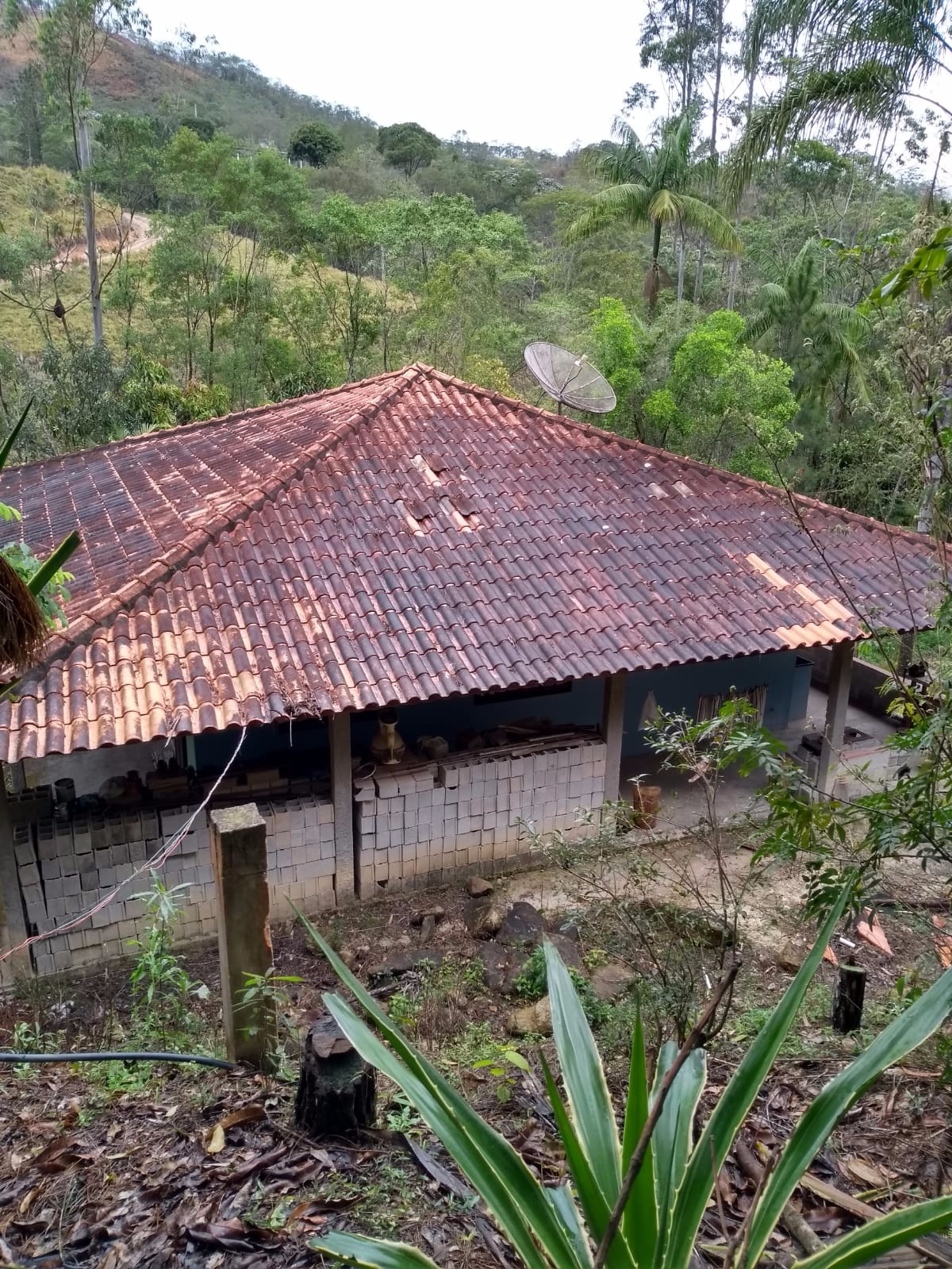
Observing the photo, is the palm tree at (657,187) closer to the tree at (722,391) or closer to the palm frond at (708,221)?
the palm frond at (708,221)

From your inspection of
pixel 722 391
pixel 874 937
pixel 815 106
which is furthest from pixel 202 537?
pixel 815 106

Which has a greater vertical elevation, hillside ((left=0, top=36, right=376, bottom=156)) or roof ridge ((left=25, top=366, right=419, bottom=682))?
hillside ((left=0, top=36, right=376, bottom=156))

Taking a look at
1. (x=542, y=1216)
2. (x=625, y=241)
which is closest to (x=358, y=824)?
(x=542, y=1216)

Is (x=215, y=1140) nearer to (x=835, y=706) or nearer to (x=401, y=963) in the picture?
(x=401, y=963)

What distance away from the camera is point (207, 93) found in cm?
6322

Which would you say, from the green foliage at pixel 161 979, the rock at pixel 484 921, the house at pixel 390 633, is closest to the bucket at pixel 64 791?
the house at pixel 390 633

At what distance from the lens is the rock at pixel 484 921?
7410 mm

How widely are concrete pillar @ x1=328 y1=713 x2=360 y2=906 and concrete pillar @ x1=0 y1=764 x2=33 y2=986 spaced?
8.02 ft

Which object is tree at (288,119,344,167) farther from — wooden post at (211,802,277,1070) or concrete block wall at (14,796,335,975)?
wooden post at (211,802,277,1070)

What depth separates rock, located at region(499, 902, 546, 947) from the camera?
7.21m

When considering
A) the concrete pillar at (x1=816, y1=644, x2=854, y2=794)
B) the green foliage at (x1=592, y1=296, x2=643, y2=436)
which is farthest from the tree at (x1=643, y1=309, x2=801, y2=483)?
the concrete pillar at (x1=816, y1=644, x2=854, y2=794)

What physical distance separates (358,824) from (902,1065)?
502 centimetres

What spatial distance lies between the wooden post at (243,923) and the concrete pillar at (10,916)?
3.62 meters

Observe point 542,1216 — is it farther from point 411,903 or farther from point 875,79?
point 875,79
